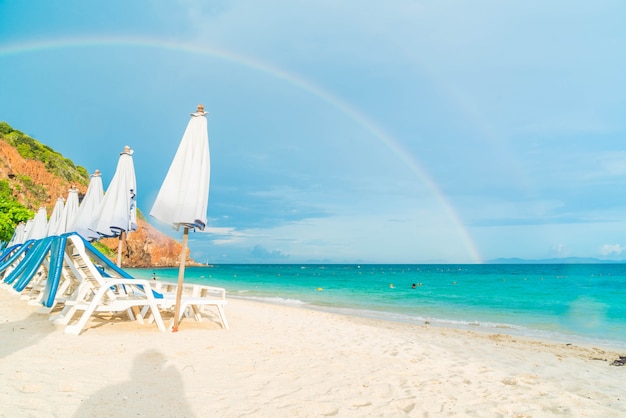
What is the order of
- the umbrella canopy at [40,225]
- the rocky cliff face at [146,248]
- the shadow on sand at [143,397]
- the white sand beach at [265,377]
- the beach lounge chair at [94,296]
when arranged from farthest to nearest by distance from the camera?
the rocky cliff face at [146,248] → the umbrella canopy at [40,225] → the beach lounge chair at [94,296] → the white sand beach at [265,377] → the shadow on sand at [143,397]

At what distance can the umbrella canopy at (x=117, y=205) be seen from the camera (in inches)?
320

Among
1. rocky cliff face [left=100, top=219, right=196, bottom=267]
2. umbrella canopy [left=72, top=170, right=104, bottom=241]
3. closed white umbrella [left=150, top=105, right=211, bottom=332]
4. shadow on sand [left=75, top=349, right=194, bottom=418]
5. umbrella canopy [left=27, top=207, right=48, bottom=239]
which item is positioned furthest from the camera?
rocky cliff face [left=100, top=219, right=196, bottom=267]

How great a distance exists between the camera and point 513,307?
68.4ft

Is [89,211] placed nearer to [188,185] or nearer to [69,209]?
[69,209]

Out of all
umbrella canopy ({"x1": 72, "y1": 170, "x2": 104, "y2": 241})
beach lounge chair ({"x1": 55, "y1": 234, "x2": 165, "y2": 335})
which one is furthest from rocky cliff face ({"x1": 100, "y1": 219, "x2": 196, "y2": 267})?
beach lounge chair ({"x1": 55, "y1": 234, "x2": 165, "y2": 335})

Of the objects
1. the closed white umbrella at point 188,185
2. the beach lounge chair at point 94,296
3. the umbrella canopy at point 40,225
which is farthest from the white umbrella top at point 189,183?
the umbrella canopy at point 40,225

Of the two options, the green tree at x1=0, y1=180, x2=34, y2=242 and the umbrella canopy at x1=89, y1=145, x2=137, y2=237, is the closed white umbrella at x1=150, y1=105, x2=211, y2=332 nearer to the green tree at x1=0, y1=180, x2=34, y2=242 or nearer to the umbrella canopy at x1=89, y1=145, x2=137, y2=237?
the umbrella canopy at x1=89, y1=145, x2=137, y2=237

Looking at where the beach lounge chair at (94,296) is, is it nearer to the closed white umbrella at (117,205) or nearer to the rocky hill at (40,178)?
the closed white umbrella at (117,205)

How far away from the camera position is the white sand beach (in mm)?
3375

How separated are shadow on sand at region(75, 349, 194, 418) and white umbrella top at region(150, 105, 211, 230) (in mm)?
2382

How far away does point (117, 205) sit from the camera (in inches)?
326

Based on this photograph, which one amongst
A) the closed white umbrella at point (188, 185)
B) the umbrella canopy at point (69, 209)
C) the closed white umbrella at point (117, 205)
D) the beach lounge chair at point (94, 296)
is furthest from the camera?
the umbrella canopy at point (69, 209)

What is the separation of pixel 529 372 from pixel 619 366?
9.49ft

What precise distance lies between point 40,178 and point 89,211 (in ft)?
144
